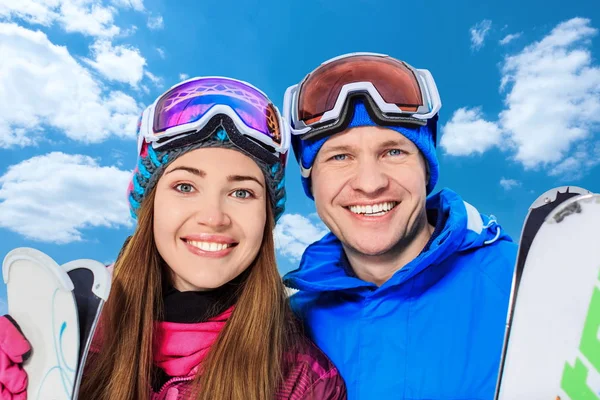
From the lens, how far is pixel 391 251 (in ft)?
10.3

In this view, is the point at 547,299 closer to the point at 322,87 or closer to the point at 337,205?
the point at 337,205

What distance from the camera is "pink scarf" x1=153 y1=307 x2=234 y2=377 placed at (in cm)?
254

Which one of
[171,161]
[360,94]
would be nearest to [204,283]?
[171,161]

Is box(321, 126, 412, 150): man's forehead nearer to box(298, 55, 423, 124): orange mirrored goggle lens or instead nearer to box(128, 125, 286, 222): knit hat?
box(298, 55, 423, 124): orange mirrored goggle lens

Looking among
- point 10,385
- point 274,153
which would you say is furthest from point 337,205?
point 10,385

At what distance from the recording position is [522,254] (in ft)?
7.45

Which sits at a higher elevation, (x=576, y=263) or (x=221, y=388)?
(x=576, y=263)

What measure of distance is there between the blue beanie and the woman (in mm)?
531

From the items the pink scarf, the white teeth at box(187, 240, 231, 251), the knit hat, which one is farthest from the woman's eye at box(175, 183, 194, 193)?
the pink scarf

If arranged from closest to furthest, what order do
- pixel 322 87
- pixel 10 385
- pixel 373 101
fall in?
pixel 10 385 < pixel 373 101 < pixel 322 87

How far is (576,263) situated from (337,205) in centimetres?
137

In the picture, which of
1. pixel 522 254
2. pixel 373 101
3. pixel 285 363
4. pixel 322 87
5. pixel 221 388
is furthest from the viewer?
pixel 322 87

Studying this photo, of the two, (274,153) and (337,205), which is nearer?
(274,153)

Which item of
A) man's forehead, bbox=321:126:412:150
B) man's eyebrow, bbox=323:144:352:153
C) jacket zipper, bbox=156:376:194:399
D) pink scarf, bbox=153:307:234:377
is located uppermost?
man's forehead, bbox=321:126:412:150
